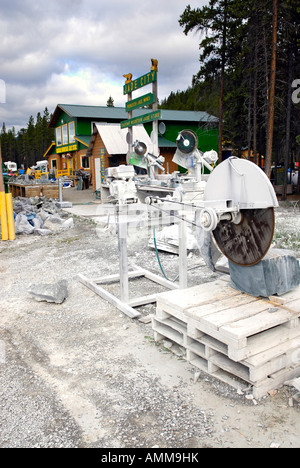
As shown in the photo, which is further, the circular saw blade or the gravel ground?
the circular saw blade

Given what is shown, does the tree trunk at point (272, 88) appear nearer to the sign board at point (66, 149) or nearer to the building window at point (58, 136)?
the sign board at point (66, 149)

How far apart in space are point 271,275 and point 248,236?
0.43 m

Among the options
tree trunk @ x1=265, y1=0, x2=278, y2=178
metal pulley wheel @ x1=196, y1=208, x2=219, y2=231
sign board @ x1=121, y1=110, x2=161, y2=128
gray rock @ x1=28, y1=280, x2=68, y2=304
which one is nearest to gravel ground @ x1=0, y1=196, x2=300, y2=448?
gray rock @ x1=28, y1=280, x2=68, y2=304

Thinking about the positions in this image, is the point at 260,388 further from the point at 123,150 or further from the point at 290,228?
the point at 123,150

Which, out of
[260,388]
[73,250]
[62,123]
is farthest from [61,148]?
[260,388]

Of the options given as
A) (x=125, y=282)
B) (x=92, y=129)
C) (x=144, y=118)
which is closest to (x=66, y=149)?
(x=92, y=129)

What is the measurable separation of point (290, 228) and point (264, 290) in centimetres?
695

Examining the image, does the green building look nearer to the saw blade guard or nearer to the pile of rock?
the pile of rock

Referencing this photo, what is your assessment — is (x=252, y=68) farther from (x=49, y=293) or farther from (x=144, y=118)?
(x=49, y=293)

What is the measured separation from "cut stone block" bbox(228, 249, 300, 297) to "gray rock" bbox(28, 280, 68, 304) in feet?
9.18

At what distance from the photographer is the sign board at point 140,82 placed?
13.0 metres

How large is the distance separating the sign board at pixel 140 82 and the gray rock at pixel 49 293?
31.7ft

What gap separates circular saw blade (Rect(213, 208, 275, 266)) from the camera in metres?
3.33

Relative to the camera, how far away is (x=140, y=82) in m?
14.1
